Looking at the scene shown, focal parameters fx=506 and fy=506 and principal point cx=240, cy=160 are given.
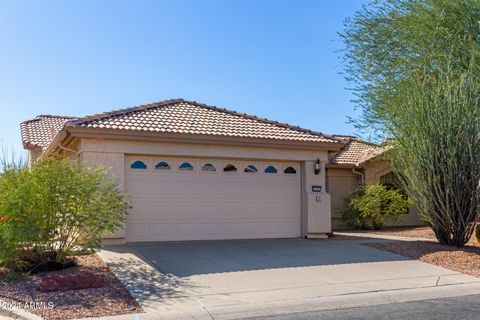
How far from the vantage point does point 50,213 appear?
953 cm

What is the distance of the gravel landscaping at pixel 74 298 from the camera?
7.14 m

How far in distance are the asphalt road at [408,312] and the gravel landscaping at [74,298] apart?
211cm

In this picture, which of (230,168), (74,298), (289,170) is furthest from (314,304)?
(289,170)

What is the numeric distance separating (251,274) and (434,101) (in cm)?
663

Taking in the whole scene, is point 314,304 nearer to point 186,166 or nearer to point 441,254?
point 441,254

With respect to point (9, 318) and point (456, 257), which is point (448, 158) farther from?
point (9, 318)

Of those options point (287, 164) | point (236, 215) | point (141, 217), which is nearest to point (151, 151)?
point (141, 217)

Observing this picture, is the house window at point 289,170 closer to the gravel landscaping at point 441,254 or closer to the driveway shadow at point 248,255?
the driveway shadow at point 248,255

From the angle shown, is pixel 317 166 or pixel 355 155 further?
pixel 355 155

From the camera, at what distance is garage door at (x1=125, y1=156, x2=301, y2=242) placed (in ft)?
44.5

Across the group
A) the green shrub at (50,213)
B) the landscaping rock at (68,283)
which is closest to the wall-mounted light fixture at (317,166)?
the green shrub at (50,213)

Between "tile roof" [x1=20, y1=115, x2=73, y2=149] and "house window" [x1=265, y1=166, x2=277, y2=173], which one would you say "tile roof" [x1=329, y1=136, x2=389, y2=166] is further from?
"tile roof" [x1=20, y1=115, x2=73, y2=149]

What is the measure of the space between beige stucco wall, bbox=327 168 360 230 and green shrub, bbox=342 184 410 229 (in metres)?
0.94

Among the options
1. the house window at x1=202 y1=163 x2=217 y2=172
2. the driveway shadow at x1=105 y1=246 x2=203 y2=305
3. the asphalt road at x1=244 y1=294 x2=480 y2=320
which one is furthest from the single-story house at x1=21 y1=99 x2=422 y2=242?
the asphalt road at x1=244 y1=294 x2=480 y2=320
